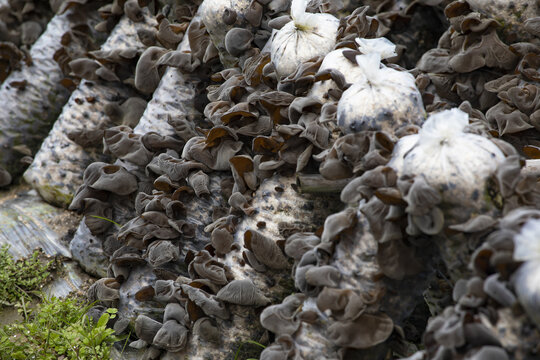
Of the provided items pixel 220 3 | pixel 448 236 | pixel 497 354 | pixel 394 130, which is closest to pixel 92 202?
pixel 220 3

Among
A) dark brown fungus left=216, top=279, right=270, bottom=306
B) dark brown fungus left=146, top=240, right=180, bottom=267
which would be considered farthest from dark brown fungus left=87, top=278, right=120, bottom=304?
dark brown fungus left=216, top=279, right=270, bottom=306

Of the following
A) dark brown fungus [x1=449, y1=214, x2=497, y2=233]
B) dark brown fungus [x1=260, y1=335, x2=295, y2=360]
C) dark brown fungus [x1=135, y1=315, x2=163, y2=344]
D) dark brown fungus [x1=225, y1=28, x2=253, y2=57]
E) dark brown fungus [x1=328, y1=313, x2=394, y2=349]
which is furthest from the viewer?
dark brown fungus [x1=225, y1=28, x2=253, y2=57]

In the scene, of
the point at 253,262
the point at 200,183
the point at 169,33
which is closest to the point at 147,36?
the point at 169,33

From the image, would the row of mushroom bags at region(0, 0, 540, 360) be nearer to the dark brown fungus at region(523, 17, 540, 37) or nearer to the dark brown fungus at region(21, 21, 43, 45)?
the dark brown fungus at region(523, 17, 540, 37)

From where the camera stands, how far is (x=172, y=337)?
2.70 meters

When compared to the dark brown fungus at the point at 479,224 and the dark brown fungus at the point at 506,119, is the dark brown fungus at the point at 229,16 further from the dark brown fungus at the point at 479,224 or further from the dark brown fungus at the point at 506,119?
the dark brown fungus at the point at 479,224

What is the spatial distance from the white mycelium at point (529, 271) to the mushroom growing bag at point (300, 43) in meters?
1.60

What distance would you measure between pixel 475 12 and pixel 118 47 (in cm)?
286

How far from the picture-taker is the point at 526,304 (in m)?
1.64

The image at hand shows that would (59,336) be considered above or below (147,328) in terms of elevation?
below

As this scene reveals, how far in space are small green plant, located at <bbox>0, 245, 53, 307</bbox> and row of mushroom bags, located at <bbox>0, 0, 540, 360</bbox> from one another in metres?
0.30

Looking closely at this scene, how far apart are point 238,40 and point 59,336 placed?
6.70 ft

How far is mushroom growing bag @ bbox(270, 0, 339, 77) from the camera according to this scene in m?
2.93

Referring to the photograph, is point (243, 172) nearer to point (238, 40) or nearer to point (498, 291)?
point (238, 40)
